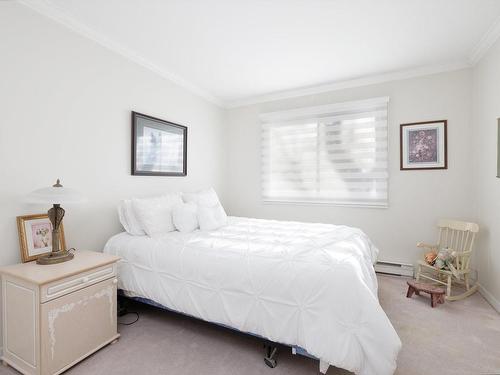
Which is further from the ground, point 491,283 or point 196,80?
point 196,80

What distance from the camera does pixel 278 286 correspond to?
1.68 m

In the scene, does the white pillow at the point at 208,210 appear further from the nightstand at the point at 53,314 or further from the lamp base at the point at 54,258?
the lamp base at the point at 54,258

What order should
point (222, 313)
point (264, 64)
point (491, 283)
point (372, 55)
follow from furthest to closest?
point (264, 64)
point (372, 55)
point (491, 283)
point (222, 313)

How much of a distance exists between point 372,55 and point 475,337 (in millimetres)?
2959

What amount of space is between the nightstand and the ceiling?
7.02 ft

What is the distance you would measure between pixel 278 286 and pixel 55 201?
5.59 ft

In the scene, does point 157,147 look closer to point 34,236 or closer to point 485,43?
point 34,236

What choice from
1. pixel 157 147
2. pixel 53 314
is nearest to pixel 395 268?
pixel 157 147

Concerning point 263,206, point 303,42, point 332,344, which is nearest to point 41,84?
point 303,42

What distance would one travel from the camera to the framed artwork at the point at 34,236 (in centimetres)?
A: 194

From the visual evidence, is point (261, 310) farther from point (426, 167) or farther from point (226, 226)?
point (426, 167)

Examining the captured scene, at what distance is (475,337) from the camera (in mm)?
2055

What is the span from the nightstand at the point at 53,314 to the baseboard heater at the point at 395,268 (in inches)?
133

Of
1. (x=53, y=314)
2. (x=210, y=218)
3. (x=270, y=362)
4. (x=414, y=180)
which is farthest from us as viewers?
(x=414, y=180)
